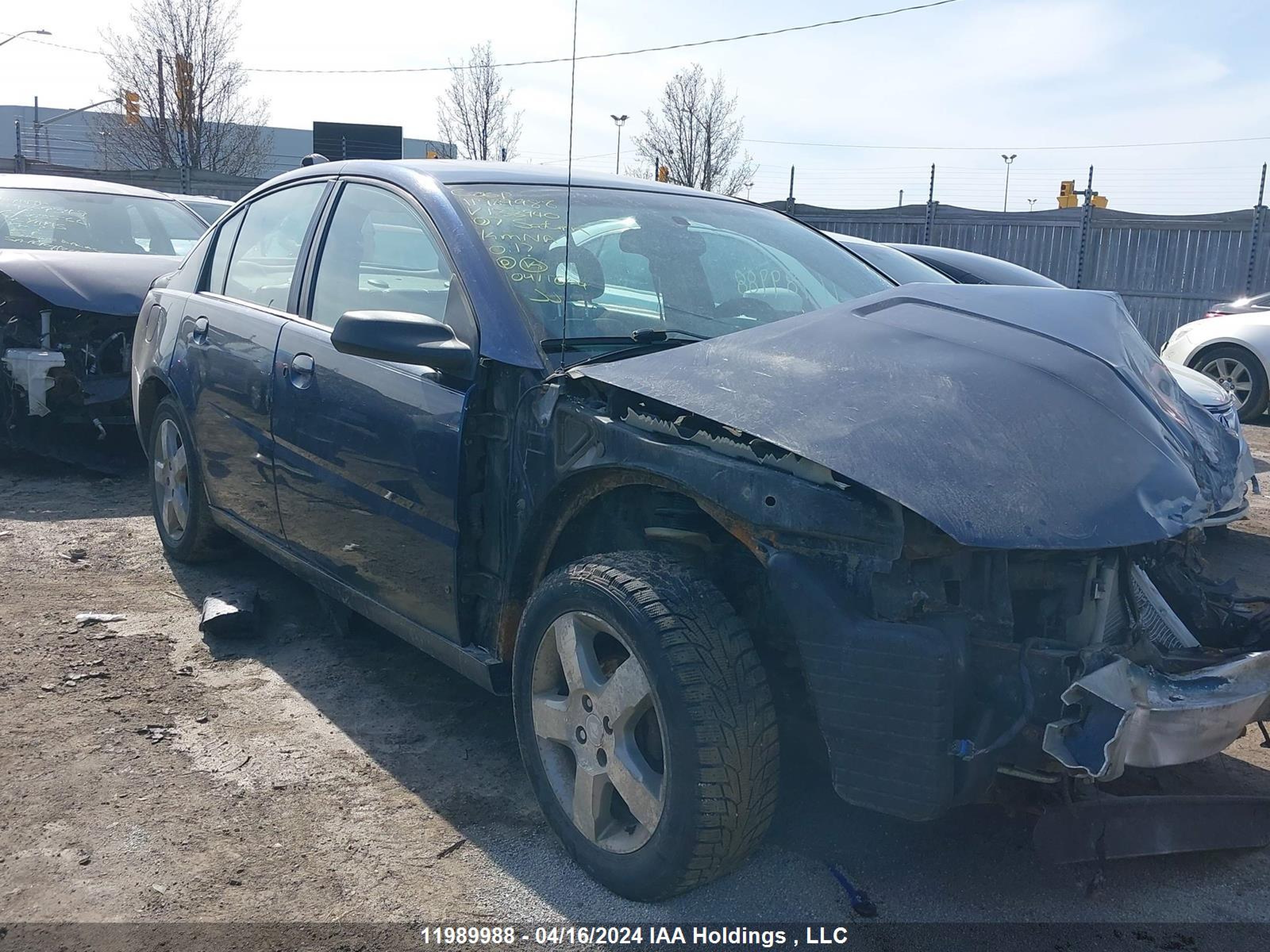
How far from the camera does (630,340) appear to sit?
300cm

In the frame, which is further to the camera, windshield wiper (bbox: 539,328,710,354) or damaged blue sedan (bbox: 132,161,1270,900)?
windshield wiper (bbox: 539,328,710,354)

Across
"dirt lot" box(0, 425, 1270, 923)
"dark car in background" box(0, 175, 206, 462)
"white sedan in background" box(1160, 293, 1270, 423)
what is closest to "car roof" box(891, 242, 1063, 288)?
"white sedan in background" box(1160, 293, 1270, 423)

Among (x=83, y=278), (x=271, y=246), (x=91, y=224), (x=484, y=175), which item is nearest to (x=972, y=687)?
(x=484, y=175)

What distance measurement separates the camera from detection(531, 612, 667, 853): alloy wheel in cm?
246

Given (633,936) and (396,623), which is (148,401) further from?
(633,936)

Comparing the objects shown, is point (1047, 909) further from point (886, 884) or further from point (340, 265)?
point (340, 265)

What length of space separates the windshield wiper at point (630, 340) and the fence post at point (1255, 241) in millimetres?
15537

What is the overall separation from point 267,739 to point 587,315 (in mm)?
1587

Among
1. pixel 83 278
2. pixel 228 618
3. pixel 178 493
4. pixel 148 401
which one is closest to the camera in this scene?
pixel 228 618

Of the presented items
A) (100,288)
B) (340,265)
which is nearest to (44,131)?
(100,288)

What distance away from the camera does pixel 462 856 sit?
274 centimetres

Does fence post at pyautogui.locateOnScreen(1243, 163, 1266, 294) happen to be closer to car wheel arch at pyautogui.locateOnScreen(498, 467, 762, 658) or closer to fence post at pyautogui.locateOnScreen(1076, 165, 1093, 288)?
fence post at pyautogui.locateOnScreen(1076, 165, 1093, 288)

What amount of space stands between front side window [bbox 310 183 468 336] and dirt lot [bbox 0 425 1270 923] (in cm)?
124

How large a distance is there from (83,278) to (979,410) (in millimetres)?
5657
